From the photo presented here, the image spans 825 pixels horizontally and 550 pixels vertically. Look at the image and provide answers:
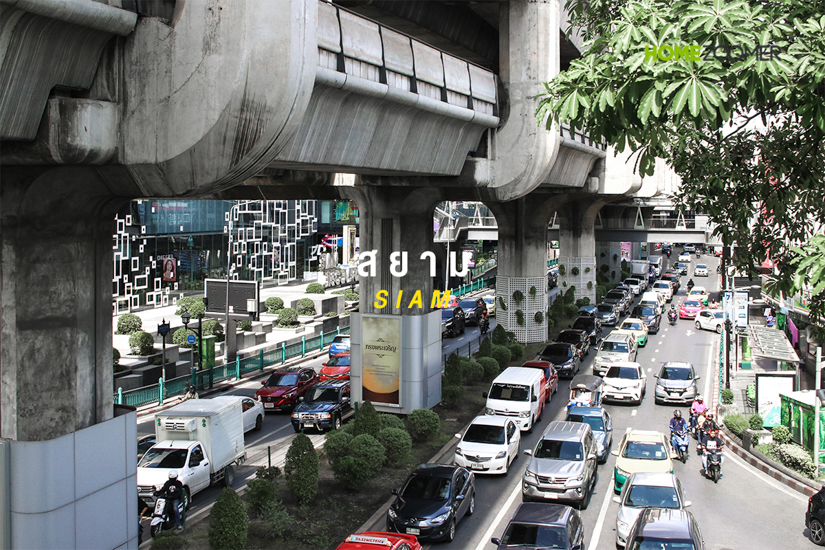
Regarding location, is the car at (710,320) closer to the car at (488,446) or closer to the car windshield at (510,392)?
the car windshield at (510,392)

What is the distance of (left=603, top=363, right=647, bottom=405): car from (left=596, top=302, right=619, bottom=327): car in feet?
71.7

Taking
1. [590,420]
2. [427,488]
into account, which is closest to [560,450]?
[427,488]

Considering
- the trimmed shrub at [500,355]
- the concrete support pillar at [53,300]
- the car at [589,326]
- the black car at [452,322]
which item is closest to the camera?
the concrete support pillar at [53,300]

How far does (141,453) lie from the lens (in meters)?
22.8

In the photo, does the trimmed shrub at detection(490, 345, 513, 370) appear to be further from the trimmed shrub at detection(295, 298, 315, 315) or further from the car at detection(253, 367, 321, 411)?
the trimmed shrub at detection(295, 298, 315, 315)

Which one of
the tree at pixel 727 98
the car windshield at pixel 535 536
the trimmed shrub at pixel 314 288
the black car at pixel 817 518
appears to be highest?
the tree at pixel 727 98

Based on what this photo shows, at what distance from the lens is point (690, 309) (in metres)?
58.6

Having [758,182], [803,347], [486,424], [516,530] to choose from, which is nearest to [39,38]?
[758,182]

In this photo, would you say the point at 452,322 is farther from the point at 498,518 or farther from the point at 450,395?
the point at 498,518

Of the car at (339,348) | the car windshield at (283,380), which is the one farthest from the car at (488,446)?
the car at (339,348)

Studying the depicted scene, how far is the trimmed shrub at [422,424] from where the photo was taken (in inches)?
1000

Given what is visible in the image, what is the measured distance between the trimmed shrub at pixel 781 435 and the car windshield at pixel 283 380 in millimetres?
16314

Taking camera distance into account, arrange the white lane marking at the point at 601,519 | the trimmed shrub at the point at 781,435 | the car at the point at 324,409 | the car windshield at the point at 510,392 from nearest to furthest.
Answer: the white lane marking at the point at 601,519 < the trimmed shrub at the point at 781,435 < the car at the point at 324,409 < the car windshield at the point at 510,392

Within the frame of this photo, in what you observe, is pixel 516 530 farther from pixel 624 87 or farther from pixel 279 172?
pixel 279 172
